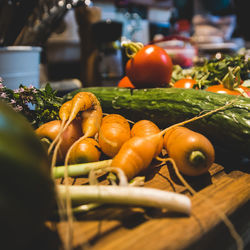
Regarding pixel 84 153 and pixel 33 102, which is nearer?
pixel 84 153

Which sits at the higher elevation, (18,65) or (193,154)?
(18,65)

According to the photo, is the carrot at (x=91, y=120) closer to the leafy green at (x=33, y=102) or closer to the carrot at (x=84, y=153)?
Result: the carrot at (x=84, y=153)

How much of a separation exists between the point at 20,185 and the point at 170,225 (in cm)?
30

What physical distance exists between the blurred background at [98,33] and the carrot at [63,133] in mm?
611

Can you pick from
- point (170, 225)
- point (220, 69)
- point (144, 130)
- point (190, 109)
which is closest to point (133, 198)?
point (170, 225)

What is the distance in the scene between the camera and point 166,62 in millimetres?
1026

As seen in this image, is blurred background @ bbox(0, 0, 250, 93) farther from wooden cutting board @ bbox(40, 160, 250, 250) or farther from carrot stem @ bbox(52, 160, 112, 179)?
wooden cutting board @ bbox(40, 160, 250, 250)

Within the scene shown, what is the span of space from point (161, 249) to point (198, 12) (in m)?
4.79

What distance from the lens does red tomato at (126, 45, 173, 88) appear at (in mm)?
1002

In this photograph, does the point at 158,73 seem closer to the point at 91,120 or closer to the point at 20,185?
the point at 91,120

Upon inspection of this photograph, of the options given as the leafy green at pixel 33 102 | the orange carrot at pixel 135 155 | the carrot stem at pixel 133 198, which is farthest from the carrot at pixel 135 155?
the leafy green at pixel 33 102

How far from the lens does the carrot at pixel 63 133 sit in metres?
0.69

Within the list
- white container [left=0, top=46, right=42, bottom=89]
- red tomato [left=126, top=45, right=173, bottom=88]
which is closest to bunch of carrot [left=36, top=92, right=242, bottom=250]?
red tomato [left=126, top=45, right=173, bottom=88]

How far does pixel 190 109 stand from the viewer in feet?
2.78
